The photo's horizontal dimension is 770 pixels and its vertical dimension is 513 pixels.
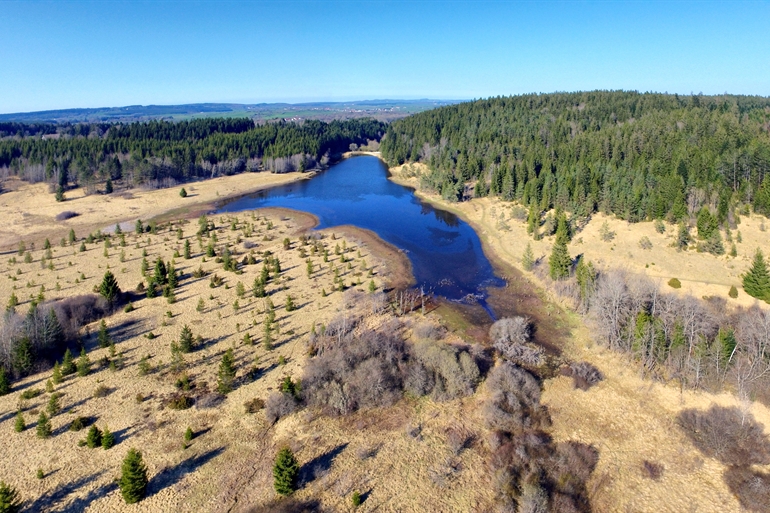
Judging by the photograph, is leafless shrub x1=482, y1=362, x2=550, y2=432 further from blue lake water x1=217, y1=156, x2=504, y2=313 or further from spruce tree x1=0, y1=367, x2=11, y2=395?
spruce tree x1=0, y1=367, x2=11, y2=395

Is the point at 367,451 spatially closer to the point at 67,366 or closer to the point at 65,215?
the point at 67,366

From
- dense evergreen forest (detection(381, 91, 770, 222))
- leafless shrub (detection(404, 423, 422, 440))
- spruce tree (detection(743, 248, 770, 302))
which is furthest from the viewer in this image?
dense evergreen forest (detection(381, 91, 770, 222))

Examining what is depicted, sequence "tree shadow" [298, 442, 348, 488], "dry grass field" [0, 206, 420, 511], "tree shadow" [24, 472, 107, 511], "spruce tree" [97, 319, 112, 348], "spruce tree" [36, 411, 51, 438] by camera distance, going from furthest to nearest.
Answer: "spruce tree" [97, 319, 112, 348] → "spruce tree" [36, 411, 51, 438] → "tree shadow" [298, 442, 348, 488] → "dry grass field" [0, 206, 420, 511] → "tree shadow" [24, 472, 107, 511]

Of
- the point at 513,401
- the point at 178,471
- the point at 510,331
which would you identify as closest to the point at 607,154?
the point at 510,331

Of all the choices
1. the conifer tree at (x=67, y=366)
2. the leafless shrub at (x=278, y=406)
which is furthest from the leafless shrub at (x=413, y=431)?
the conifer tree at (x=67, y=366)

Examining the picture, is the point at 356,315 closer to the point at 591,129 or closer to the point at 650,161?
the point at 650,161

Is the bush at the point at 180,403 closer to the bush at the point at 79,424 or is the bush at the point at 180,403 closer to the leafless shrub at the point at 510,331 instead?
the bush at the point at 79,424

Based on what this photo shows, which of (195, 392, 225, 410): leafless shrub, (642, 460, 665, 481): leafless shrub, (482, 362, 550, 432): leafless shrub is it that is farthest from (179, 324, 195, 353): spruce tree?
(642, 460, 665, 481): leafless shrub
